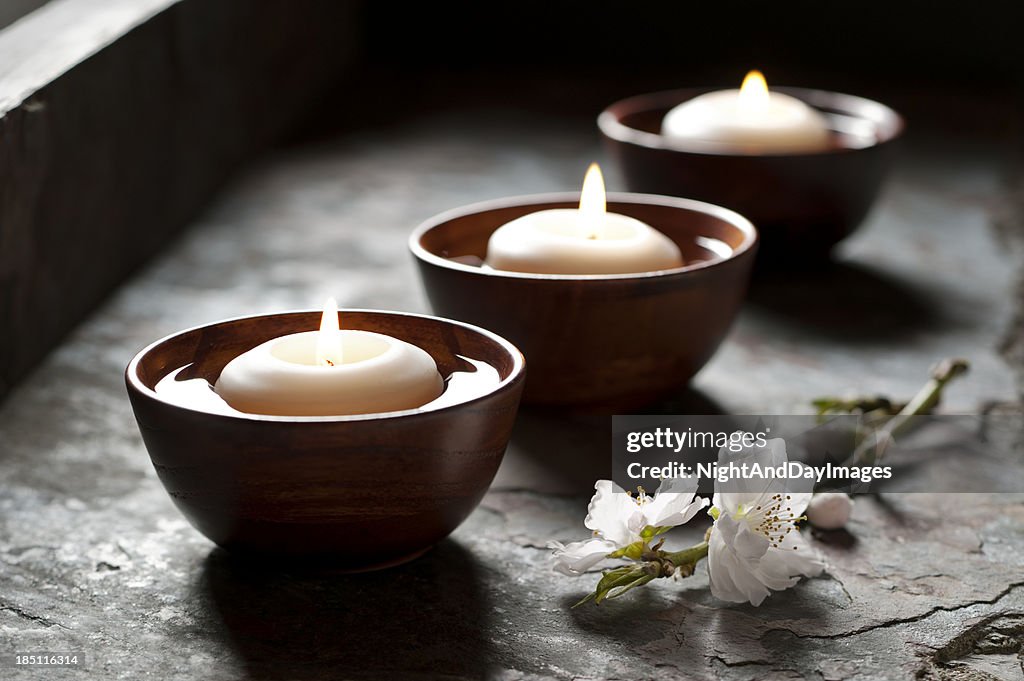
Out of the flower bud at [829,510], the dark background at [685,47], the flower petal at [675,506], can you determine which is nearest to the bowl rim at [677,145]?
the flower bud at [829,510]

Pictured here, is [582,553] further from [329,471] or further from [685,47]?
[685,47]

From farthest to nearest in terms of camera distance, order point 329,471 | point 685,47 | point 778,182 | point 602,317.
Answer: point 685,47
point 778,182
point 602,317
point 329,471

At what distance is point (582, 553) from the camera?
828 mm

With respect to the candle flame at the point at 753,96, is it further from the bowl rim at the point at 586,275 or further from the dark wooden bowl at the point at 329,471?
the dark wooden bowl at the point at 329,471

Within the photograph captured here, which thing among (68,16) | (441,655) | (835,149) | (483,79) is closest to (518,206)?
(835,149)

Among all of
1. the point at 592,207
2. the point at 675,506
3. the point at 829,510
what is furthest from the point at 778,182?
the point at 675,506

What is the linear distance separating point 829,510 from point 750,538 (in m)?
0.15

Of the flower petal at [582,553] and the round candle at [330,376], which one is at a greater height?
the round candle at [330,376]

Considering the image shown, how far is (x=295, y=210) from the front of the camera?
1808mm

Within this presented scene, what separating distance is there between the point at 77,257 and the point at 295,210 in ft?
1.50

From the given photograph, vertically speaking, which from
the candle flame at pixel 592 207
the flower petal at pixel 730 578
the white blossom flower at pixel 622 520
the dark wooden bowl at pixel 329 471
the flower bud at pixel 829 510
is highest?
the candle flame at pixel 592 207

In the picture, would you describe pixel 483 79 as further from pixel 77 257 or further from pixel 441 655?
pixel 441 655

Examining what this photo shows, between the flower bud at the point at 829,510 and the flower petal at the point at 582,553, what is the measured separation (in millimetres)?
194

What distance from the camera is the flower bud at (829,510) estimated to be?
0.94 m
